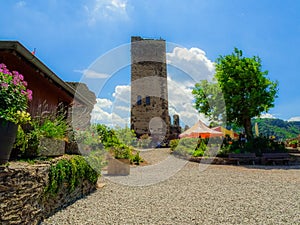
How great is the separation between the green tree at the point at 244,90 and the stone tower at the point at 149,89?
28.0ft

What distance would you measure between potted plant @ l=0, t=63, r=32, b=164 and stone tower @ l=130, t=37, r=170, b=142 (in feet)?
61.5

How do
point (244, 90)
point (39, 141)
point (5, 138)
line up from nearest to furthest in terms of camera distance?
point (5, 138) → point (39, 141) → point (244, 90)

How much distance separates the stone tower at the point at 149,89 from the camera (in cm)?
2203

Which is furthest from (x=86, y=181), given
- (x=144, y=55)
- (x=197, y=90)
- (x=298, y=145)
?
(x=298, y=145)

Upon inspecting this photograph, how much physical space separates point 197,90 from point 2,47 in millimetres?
17822

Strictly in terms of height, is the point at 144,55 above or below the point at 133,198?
above

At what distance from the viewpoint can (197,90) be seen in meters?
19.9

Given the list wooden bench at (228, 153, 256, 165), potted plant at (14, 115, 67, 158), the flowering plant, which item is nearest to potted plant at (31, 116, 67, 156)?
potted plant at (14, 115, 67, 158)

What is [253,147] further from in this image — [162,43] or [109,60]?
[162,43]

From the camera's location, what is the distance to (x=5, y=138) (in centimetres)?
267

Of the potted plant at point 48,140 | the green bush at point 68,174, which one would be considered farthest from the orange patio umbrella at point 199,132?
the potted plant at point 48,140

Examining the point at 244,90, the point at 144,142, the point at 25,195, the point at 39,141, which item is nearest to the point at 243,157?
the point at 244,90

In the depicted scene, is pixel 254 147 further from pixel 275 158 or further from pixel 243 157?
pixel 243 157

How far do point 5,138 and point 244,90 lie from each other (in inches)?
567
